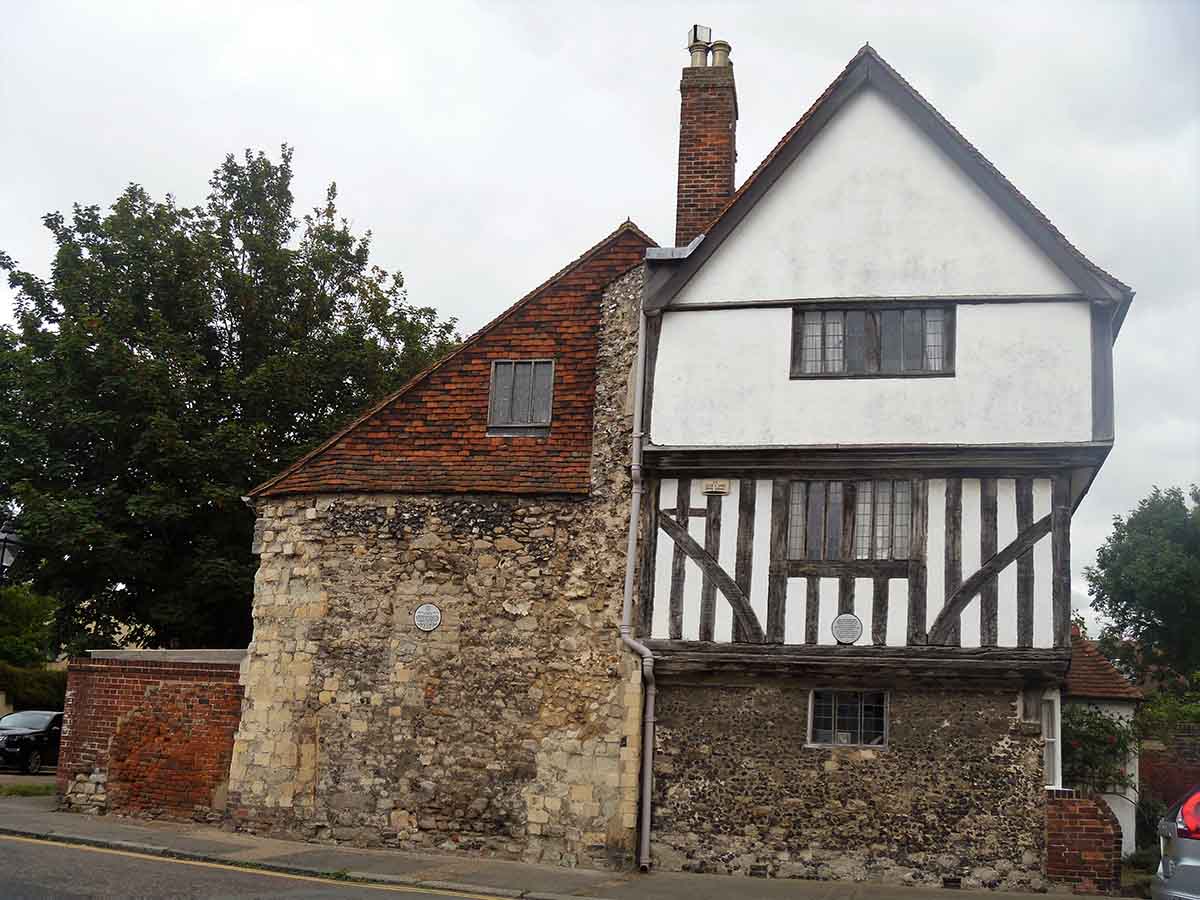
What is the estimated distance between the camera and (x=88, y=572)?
2120cm

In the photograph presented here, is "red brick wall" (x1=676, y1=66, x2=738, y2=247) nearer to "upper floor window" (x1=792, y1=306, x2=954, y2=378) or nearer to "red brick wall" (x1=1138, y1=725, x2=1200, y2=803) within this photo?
"upper floor window" (x1=792, y1=306, x2=954, y2=378)

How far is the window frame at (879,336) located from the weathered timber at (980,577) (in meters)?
1.90

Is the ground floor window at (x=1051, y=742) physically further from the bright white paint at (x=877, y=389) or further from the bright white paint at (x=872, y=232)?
the bright white paint at (x=872, y=232)

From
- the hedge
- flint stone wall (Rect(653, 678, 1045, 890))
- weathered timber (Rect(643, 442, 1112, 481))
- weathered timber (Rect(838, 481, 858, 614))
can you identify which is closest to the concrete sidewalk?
flint stone wall (Rect(653, 678, 1045, 890))

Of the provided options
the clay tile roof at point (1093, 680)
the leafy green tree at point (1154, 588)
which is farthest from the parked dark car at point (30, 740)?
the leafy green tree at point (1154, 588)

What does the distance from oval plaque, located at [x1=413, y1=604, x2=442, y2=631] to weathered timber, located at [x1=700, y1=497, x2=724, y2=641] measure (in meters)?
3.21

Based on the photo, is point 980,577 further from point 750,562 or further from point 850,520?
point 750,562

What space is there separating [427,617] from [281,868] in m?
3.32

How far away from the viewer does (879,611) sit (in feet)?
41.5

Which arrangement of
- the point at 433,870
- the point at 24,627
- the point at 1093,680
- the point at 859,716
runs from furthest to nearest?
the point at 24,627 < the point at 1093,680 < the point at 859,716 < the point at 433,870

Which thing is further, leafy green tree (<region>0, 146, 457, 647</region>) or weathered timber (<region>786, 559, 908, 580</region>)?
leafy green tree (<region>0, 146, 457, 647</region>)

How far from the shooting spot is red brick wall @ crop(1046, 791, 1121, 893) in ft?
39.0

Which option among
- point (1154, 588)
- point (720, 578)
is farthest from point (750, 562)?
point (1154, 588)

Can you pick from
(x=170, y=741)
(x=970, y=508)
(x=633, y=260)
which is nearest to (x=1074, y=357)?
(x=970, y=508)
